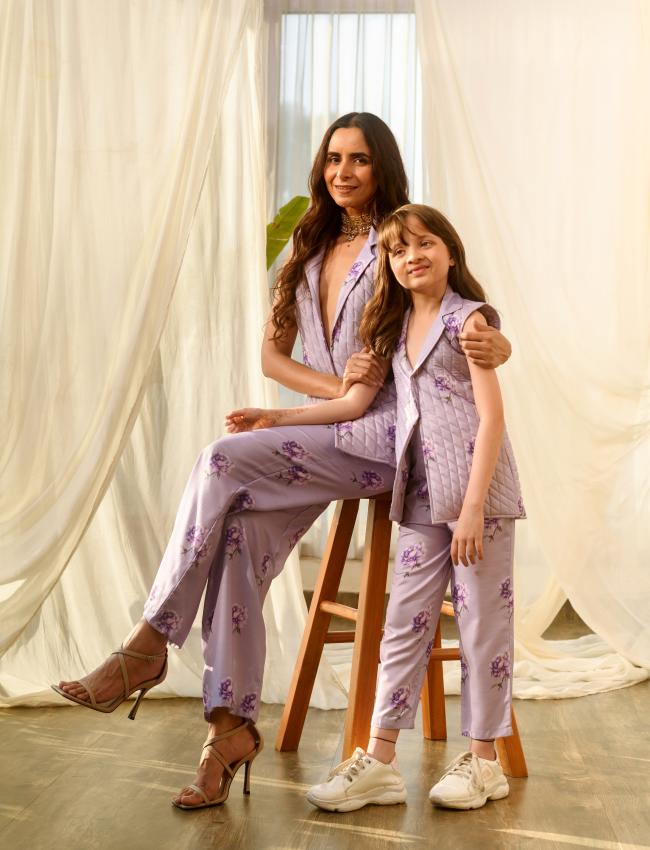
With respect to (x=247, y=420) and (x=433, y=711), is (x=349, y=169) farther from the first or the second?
(x=433, y=711)

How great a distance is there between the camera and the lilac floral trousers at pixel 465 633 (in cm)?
198

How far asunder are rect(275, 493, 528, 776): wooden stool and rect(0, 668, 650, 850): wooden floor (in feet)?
0.19

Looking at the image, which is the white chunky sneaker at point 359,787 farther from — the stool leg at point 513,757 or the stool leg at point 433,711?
the stool leg at point 433,711

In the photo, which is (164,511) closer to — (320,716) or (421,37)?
(320,716)

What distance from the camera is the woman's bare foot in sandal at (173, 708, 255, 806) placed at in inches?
73.4

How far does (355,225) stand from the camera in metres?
2.27

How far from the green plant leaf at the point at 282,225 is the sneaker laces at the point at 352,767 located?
156 centimetres

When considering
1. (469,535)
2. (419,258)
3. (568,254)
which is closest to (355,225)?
(419,258)

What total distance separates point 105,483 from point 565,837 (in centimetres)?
120

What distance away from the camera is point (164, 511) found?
2.69 m

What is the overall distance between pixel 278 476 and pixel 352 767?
0.52 m

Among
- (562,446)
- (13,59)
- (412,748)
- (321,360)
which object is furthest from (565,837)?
(13,59)

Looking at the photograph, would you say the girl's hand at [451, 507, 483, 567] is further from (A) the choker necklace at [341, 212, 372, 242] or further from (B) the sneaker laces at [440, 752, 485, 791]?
(A) the choker necklace at [341, 212, 372, 242]

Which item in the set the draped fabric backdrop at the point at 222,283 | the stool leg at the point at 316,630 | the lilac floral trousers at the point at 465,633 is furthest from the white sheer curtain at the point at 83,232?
the lilac floral trousers at the point at 465,633
